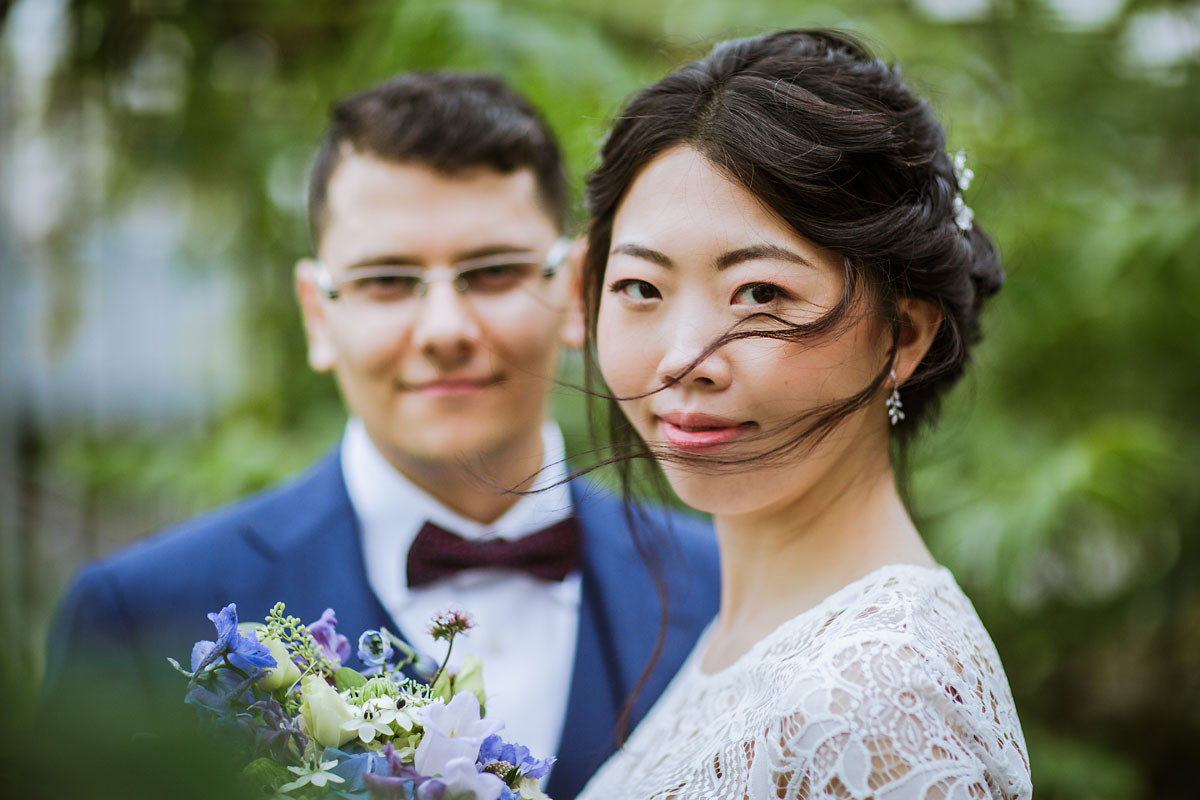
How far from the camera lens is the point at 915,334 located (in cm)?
161

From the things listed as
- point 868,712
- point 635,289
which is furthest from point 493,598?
point 868,712

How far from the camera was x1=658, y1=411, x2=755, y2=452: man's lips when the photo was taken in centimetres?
151

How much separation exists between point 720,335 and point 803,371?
0.43ft

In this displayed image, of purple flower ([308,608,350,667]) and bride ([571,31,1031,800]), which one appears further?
purple flower ([308,608,350,667])

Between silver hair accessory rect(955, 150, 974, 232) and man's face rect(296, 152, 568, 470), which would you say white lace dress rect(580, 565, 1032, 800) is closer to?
silver hair accessory rect(955, 150, 974, 232)

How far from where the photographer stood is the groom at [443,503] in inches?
91.3

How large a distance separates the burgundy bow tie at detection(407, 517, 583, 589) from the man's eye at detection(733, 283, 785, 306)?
1.08 m

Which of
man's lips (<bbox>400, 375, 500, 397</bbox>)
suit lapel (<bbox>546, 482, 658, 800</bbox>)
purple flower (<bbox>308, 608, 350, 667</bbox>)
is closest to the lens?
purple flower (<bbox>308, 608, 350, 667</bbox>)

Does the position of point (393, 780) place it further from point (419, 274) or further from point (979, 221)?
point (979, 221)

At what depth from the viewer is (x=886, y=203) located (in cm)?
154

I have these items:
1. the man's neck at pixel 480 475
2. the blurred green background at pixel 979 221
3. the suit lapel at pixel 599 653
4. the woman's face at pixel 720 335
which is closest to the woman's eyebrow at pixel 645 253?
the woman's face at pixel 720 335

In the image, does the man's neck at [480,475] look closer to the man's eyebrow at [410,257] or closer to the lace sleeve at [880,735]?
the man's eyebrow at [410,257]

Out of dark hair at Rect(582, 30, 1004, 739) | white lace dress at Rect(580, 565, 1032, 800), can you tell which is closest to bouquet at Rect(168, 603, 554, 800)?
white lace dress at Rect(580, 565, 1032, 800)

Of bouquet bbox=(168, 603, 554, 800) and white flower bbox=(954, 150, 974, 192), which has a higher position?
white flower bbox=(954, 150, 974, 192)
